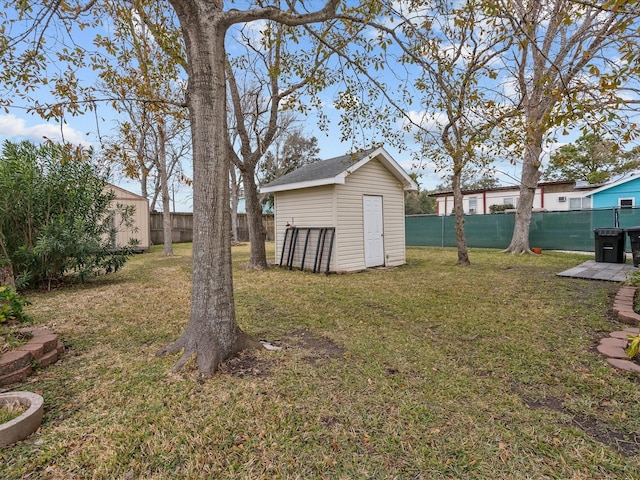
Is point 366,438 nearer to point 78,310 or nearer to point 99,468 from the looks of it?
point 99,468

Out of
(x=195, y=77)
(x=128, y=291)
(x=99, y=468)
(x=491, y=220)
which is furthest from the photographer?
(x=491, y=220)

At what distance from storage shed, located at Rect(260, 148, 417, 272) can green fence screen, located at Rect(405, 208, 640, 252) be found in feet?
18.3

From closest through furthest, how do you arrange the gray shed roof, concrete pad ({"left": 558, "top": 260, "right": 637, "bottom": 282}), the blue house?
concrete pad ({"left": 558, "top": 260, "right": 637, "bottom": 282})
the gray shed roof
the blue house

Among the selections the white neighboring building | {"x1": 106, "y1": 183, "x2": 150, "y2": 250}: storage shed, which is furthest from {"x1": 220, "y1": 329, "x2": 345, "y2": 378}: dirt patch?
the white neighboring building

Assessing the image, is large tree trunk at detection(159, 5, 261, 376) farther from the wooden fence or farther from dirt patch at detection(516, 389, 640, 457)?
the wooden fence

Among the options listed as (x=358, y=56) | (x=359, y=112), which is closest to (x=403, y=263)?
(x=359, y=112)

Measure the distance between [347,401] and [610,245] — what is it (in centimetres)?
908

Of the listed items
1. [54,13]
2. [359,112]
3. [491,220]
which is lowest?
[491,220]

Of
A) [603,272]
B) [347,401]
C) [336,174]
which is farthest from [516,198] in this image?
[347,401]

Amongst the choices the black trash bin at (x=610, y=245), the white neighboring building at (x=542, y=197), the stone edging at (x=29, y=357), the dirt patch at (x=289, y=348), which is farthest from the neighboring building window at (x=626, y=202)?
the stone edging at (x=29, y=357)

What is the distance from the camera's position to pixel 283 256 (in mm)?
9500

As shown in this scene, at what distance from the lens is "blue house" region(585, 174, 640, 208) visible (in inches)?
584

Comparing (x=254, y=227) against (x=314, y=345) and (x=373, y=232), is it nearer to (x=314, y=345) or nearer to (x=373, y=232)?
(x=373, y=232)

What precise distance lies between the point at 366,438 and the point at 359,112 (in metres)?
4.42
